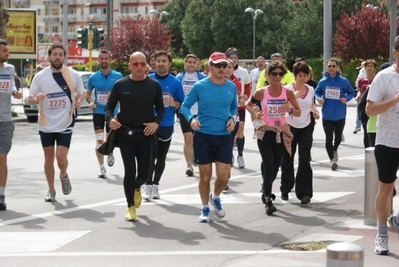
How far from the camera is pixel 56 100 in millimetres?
11344

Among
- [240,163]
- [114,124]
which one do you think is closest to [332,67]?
[240,163]

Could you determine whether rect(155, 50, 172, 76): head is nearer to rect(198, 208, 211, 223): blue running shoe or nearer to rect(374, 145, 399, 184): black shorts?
rect(198, 208, 211, 223): blue running shoe

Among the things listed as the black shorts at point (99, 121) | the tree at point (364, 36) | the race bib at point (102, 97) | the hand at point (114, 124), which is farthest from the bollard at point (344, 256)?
the tree at point (364, 36)

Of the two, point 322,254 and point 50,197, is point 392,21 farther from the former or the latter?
point 322,254

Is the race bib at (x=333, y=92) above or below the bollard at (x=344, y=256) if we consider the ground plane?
above

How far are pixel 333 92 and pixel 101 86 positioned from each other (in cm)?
395

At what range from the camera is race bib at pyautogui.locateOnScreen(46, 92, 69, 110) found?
37.2 feet

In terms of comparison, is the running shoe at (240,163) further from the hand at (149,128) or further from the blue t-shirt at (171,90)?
the hand at (149,128)

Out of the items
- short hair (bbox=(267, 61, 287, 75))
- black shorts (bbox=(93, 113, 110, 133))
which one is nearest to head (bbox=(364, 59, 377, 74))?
black shorts (bbox=(93, 113, 110, 133))

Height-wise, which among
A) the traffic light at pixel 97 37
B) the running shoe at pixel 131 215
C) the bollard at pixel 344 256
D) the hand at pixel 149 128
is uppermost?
the traffic light at pixel 97 37

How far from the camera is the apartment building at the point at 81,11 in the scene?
118 metres

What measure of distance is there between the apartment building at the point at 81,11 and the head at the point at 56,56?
99.0 metres

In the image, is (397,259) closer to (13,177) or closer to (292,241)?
(292,241)

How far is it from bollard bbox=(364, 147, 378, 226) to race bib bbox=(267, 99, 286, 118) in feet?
4.96
